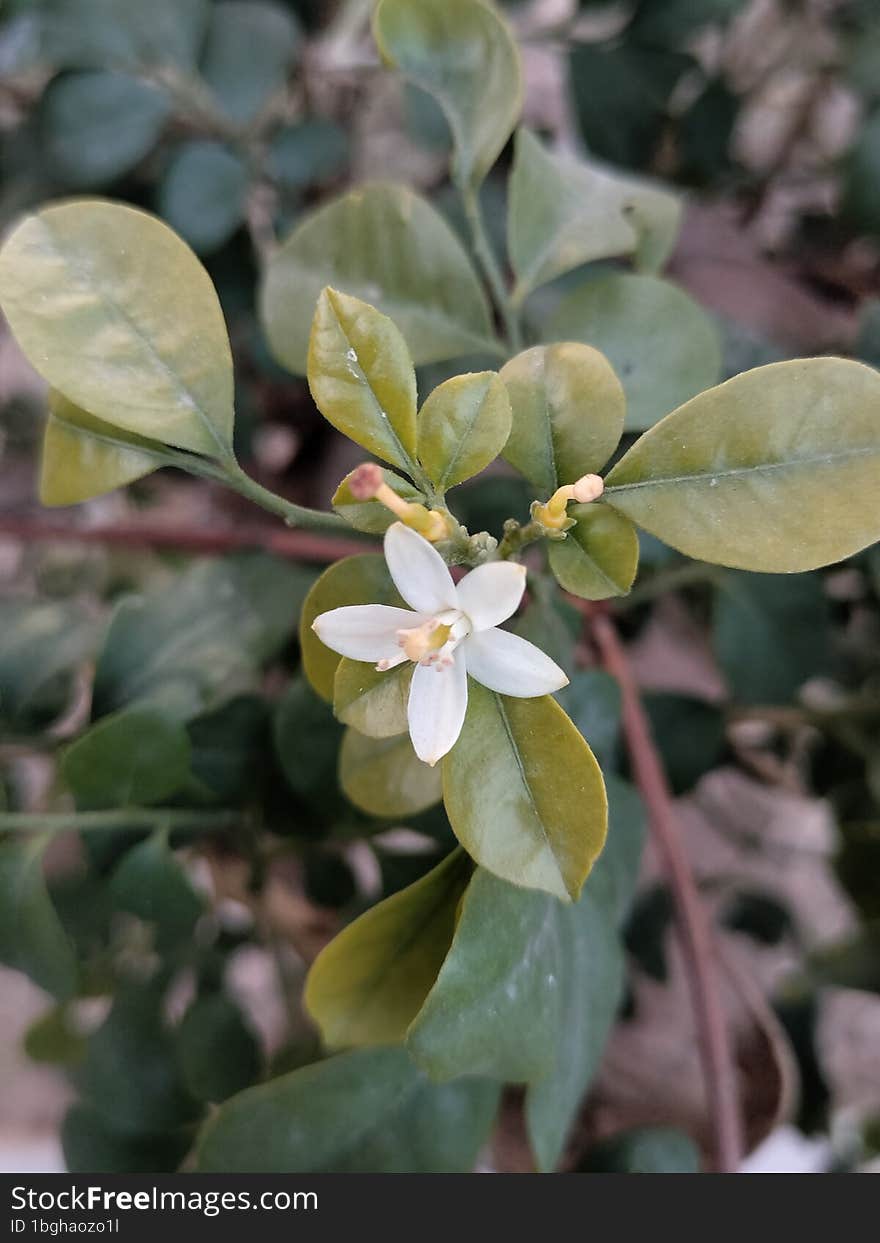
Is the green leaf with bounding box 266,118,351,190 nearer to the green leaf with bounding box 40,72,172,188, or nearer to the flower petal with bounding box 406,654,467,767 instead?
the green leaf with bounding box 40,72,172,188

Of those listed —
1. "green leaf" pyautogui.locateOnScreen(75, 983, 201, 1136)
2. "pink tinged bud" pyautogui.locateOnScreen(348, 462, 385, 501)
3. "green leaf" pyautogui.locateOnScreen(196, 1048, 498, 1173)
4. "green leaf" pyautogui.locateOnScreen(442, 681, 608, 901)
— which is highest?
"pink tinged bud" pyautogui.locateOnScreen(348, 462, 385, 501)

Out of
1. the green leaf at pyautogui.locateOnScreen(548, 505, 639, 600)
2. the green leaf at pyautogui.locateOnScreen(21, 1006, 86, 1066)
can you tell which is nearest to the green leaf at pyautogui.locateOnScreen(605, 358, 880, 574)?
the green leaf at pyautogui.locateOnScreen(548, 505, 639, 600)

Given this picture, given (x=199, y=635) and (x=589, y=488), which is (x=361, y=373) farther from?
(x=199, y=635)

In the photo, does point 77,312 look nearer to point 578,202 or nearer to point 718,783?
point 578,202

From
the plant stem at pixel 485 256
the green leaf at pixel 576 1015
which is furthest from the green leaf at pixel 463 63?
the green leaf at pixel 576 1015

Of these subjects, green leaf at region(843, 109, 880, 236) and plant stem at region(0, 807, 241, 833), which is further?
green leaf at region(843, 109, 880, 236)

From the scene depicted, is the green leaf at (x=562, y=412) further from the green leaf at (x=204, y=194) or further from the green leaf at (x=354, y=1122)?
the green leaf at (x=204, y=194)

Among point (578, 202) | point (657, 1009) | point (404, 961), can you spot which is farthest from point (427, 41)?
point (657, 1009)
